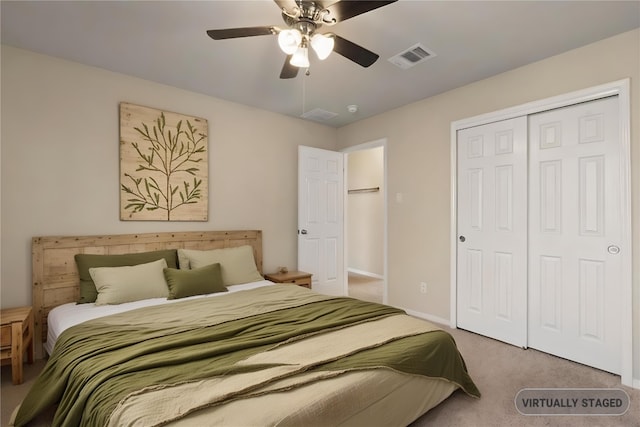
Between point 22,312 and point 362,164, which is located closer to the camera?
point 22,312

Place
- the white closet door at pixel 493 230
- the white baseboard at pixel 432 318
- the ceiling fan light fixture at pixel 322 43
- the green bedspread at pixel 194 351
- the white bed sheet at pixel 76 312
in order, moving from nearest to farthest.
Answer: the green bedspread at pixel 194 351 < the ceiling fan light fixture at pixel 322 43 < the white bed sheet at pixel 76 312 < the white closet door at pixel 493 230 < the white baseboard at pixel 432 318

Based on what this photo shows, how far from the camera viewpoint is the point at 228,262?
319 cm

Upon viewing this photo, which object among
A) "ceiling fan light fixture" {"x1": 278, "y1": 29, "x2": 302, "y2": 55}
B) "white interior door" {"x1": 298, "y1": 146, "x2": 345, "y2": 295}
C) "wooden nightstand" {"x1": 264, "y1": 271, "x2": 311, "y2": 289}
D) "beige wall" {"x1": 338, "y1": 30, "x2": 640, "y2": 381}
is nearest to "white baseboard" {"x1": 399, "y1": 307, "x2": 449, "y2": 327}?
"beige wall" {"x1": 338, "y1": 30, "x2": 640, "y2": 381}

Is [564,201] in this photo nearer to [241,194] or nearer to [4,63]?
[241,194]

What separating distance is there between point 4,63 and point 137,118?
957 millimetres

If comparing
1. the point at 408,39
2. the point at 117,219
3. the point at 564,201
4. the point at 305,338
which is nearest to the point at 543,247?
the point at 564,201

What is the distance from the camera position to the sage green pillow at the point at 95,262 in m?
2.57

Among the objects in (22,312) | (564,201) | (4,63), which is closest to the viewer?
(22,312)

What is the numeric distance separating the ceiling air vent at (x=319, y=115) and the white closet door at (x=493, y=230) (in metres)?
1.67

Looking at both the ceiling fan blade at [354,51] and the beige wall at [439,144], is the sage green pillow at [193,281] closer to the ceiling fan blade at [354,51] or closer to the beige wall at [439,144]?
the ceiling fan blade at [354,51]

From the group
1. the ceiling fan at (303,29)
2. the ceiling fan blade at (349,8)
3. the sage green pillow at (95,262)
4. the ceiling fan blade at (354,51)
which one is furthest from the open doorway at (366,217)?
the ceiling fan blade at (349,8)

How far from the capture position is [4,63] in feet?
8.10

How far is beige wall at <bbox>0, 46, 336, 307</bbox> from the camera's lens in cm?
250

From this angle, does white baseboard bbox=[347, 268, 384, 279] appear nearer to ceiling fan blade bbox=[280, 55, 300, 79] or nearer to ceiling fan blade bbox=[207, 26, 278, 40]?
ceiling fan blade bbox=[280, 55, 300, 79]
